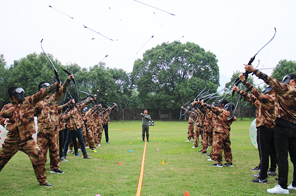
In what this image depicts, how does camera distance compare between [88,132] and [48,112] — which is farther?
[88,132]

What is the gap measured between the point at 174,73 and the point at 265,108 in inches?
1566

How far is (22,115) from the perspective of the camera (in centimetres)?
552

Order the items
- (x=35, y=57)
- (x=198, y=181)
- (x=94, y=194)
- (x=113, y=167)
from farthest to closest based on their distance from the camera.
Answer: (x=35, y=57) → (x=113, y=167) → (x=198, y=181) → (x=94, y=194)

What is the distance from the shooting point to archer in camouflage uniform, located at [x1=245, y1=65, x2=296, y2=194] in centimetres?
502

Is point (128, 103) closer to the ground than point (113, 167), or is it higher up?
higher up

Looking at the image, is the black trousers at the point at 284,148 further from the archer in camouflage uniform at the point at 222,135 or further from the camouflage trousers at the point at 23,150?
the camouflage trousers at the point at 23,150

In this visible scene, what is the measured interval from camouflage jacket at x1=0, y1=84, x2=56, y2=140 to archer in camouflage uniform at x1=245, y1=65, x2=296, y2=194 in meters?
5.01

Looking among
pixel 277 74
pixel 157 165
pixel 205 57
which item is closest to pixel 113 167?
pixel 157 165

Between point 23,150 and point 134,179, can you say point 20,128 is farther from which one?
point 134,179

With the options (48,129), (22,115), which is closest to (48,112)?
(48,129)

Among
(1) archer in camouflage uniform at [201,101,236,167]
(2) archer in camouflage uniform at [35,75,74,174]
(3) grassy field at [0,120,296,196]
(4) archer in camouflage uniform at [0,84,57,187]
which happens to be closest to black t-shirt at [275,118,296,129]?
(3) grassy field at [0,120,296,196]

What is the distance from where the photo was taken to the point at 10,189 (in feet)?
18.1

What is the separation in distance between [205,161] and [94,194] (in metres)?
5.26

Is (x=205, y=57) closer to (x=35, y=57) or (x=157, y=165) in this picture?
(x=35, y=57)
